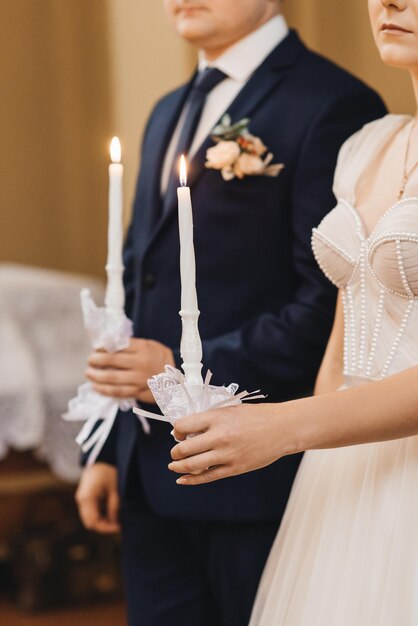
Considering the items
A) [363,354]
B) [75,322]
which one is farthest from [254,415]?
[75,322]

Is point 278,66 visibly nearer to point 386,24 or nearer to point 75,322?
point 386,24

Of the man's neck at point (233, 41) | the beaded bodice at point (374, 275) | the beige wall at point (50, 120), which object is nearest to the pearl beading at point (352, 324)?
the beaded bodice at point (374, 275)

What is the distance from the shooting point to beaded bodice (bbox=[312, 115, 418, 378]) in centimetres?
135

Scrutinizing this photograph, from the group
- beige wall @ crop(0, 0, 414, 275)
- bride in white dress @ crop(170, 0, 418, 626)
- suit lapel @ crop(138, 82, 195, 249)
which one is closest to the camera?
bride in white dress @ crop(170, 0, 418, 626)

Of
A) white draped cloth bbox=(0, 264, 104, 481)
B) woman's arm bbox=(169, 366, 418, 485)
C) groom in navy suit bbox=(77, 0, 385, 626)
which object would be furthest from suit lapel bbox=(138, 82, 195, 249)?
white draped cloth bbox=(0, 264, 104, 481)

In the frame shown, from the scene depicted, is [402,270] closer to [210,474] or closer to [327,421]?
[327,421]

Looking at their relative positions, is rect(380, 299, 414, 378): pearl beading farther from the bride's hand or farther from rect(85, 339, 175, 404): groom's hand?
rect(85, 339, 175, 404): groom's hand

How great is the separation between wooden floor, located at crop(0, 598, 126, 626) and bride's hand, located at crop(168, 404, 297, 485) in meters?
2.22

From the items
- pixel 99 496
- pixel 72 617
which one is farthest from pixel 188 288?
pixel 72 617

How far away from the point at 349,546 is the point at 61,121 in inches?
131

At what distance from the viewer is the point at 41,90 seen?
438 centimetres

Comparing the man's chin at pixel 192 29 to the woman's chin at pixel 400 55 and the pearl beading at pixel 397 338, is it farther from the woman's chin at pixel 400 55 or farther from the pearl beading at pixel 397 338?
the pearl beading at pixel 397 338

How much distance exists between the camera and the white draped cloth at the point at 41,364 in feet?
10.4

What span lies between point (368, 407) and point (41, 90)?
3.45 metres
